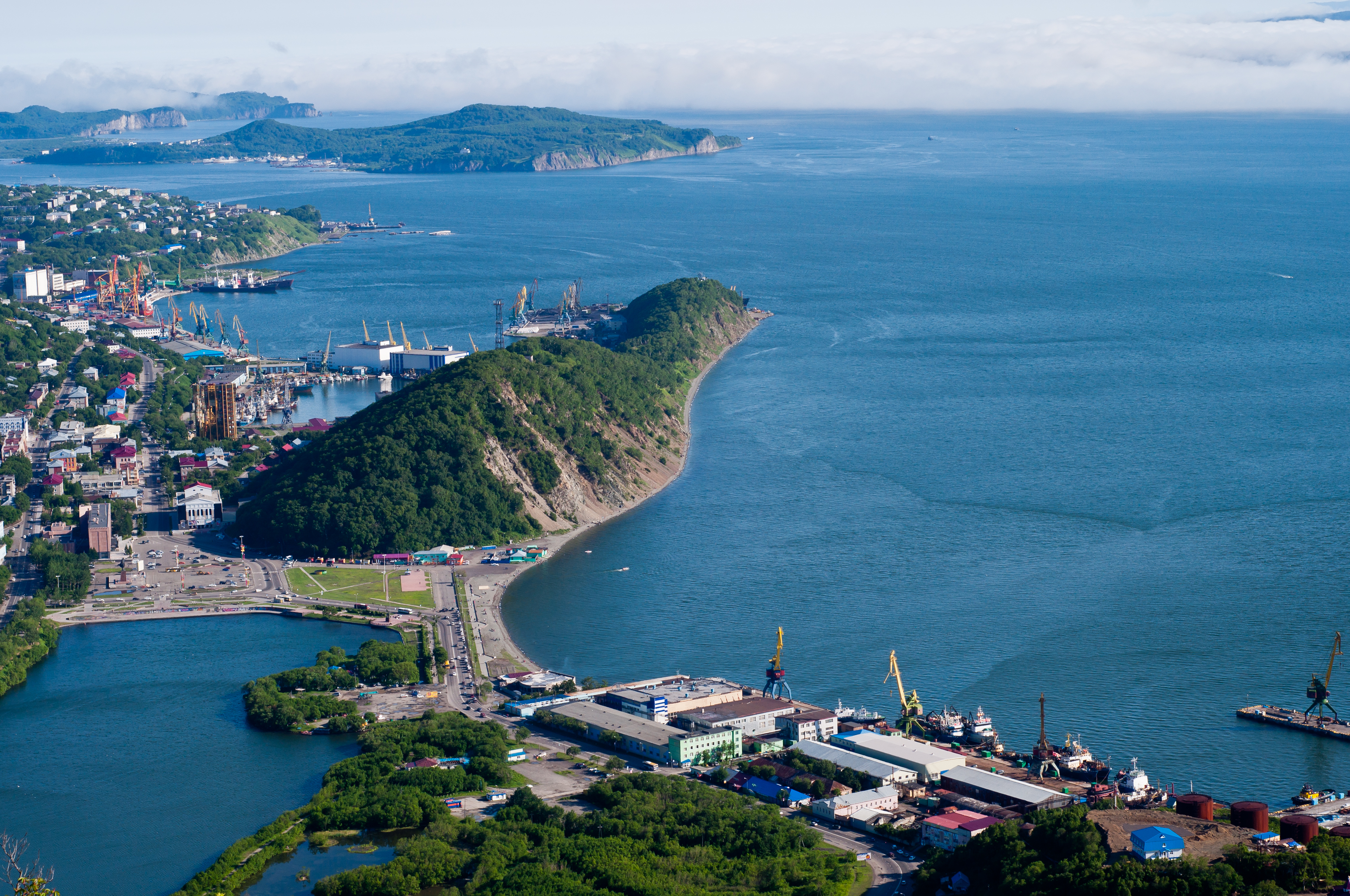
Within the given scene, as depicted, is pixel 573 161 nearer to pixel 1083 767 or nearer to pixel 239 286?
pixel 239 286

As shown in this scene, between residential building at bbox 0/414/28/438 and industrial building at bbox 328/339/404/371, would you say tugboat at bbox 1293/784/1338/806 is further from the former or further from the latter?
industrial building at bbox 328/339/404/371

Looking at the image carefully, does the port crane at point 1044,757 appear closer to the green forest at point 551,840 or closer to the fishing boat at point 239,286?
the green forest at point 551,840

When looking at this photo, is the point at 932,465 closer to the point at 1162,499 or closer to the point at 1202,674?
the point at 1162,499

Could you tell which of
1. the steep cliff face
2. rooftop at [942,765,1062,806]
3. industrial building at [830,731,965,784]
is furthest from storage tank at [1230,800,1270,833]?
the steep cliff face

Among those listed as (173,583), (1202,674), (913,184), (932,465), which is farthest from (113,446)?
(913,184)

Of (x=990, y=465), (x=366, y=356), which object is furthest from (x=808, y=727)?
(x=366, y=356)

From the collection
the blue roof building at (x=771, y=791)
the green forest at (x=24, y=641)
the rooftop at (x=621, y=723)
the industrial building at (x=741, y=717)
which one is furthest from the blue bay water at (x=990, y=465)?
the green forest at (x=24, y=641)
